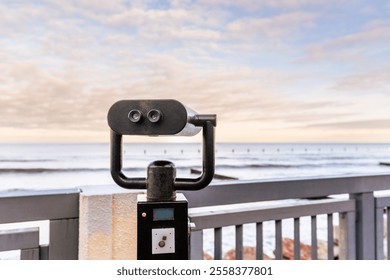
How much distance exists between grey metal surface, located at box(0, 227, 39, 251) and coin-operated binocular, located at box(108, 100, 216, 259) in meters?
0.49

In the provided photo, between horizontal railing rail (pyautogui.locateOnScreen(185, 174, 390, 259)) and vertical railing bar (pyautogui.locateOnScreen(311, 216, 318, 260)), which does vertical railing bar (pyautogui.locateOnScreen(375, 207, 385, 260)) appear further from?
vertical railing bar (pyautogui.locateOnScreen(311, 216, 318, 260))

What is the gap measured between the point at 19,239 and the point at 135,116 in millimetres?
709

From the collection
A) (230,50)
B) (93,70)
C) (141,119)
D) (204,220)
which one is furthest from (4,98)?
(141,119)

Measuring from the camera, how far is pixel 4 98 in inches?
107

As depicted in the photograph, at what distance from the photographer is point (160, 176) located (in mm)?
743

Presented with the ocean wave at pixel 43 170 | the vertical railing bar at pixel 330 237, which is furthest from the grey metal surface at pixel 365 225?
the ocean wave at pixel 43 170

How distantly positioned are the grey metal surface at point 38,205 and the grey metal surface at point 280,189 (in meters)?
0.46

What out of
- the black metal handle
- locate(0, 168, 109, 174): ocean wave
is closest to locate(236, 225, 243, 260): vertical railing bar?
the black metal handle

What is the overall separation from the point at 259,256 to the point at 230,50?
214cm

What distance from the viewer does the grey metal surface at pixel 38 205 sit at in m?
0.95

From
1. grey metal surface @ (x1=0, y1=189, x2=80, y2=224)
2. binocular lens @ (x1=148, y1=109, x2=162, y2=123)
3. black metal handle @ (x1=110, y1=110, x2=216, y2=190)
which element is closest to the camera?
binocular lens @ (x1=148, y1=109, x2=162, y2=123)

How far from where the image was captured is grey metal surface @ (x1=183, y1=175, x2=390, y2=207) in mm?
1227

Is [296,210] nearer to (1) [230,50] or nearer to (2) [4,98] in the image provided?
(1) [230,50]

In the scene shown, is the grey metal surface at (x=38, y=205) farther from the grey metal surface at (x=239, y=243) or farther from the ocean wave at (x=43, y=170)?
the ocean wave at (x=43, y=170)
